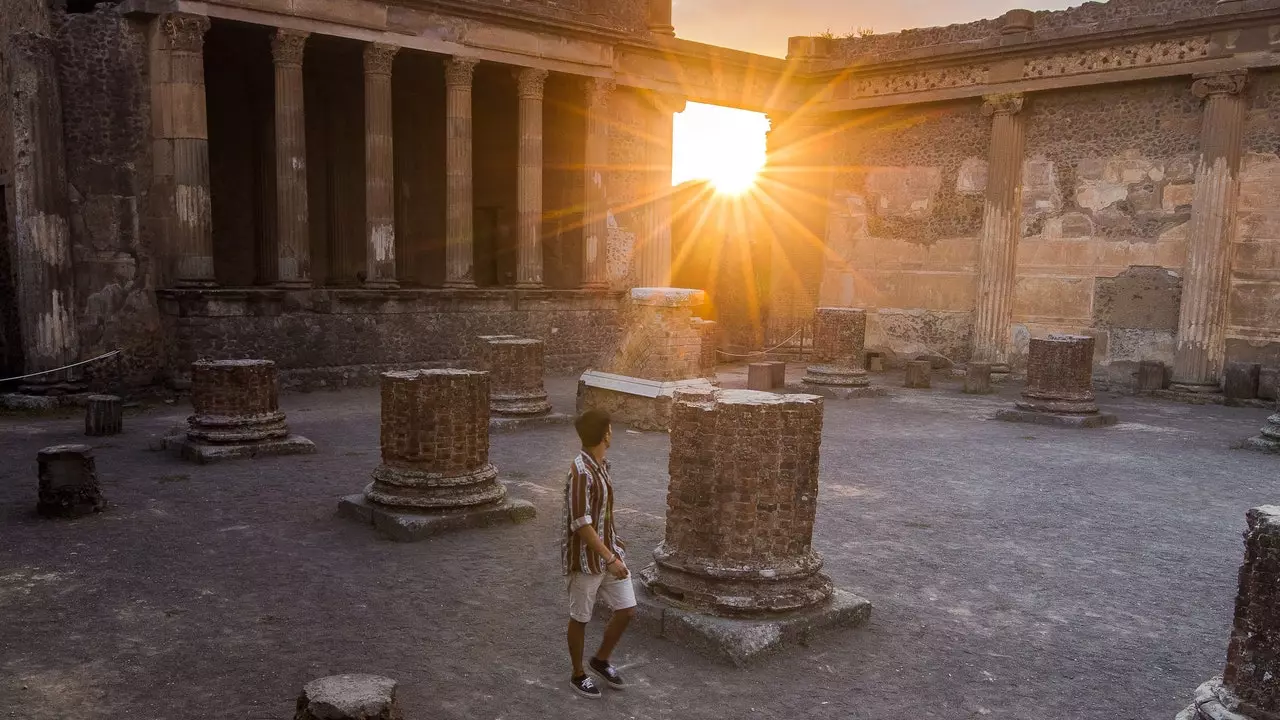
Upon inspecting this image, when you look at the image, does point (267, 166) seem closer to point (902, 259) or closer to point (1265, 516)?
point (902, 259)

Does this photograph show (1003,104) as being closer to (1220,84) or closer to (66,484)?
(1220,84)

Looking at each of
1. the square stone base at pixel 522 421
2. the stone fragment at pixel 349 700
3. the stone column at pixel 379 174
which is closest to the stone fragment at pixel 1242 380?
the square stone base at pixel 522 421

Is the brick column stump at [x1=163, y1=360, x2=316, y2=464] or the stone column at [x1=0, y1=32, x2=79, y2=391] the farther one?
the stone column at [x1=0, y1=32, x2=79, y2=391]

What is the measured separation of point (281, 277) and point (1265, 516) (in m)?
12.4

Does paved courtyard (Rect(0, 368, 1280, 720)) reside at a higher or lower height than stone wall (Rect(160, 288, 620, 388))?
lower

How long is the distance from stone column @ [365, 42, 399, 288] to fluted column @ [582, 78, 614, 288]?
378 cm

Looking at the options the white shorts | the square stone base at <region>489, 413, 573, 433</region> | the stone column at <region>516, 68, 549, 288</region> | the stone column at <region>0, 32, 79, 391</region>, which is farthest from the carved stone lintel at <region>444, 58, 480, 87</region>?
the white shorts

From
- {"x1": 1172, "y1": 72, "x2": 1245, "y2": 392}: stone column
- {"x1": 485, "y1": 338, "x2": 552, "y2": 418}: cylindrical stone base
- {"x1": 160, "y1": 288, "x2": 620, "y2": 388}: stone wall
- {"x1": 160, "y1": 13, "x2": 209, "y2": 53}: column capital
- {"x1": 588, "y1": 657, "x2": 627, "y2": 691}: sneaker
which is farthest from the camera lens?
{"x1": 1172, "y1": 72, "x2": 1245, "y2": 392}: stone column

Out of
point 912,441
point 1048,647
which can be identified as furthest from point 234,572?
point 912,441

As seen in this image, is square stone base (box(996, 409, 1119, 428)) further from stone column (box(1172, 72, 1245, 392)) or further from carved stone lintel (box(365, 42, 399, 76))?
carved stone lintel (box(365, 42, 399, 76))

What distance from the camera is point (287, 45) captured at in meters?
12.8

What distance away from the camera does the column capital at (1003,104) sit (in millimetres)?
15828

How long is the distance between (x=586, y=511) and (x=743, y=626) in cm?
110

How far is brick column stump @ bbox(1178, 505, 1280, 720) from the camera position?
10.6 feet
